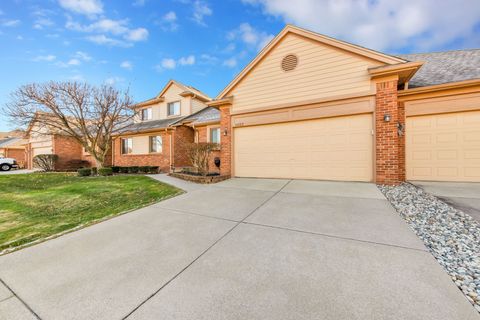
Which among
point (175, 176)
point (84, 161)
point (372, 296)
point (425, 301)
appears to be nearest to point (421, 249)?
point (425, 301)

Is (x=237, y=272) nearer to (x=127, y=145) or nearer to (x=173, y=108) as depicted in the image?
(x=173, y=108)

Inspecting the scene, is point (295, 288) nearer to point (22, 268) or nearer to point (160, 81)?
point (22, 268)

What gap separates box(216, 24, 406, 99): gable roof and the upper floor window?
722 cm

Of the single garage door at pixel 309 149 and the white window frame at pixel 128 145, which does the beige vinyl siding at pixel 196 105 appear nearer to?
the white window frame at pixel 128 145

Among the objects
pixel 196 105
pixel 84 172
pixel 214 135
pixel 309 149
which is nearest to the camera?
pixel 309 149

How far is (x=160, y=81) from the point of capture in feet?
52.0

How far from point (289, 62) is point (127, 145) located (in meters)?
14.4

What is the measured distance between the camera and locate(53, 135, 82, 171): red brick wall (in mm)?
17781

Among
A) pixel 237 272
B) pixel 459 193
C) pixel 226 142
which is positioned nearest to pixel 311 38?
pixel 226 142

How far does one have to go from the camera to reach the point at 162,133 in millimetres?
13695

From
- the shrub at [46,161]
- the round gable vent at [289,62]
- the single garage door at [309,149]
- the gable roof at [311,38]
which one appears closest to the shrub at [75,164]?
the shrub at [46,161]

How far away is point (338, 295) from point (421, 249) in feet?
5.47

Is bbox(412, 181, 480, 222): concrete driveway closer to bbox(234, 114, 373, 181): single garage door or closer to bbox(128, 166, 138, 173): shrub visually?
bbox(234, 114, 373, 181): single garage door

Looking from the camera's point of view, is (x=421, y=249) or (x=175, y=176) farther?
(x=175, y=176)
